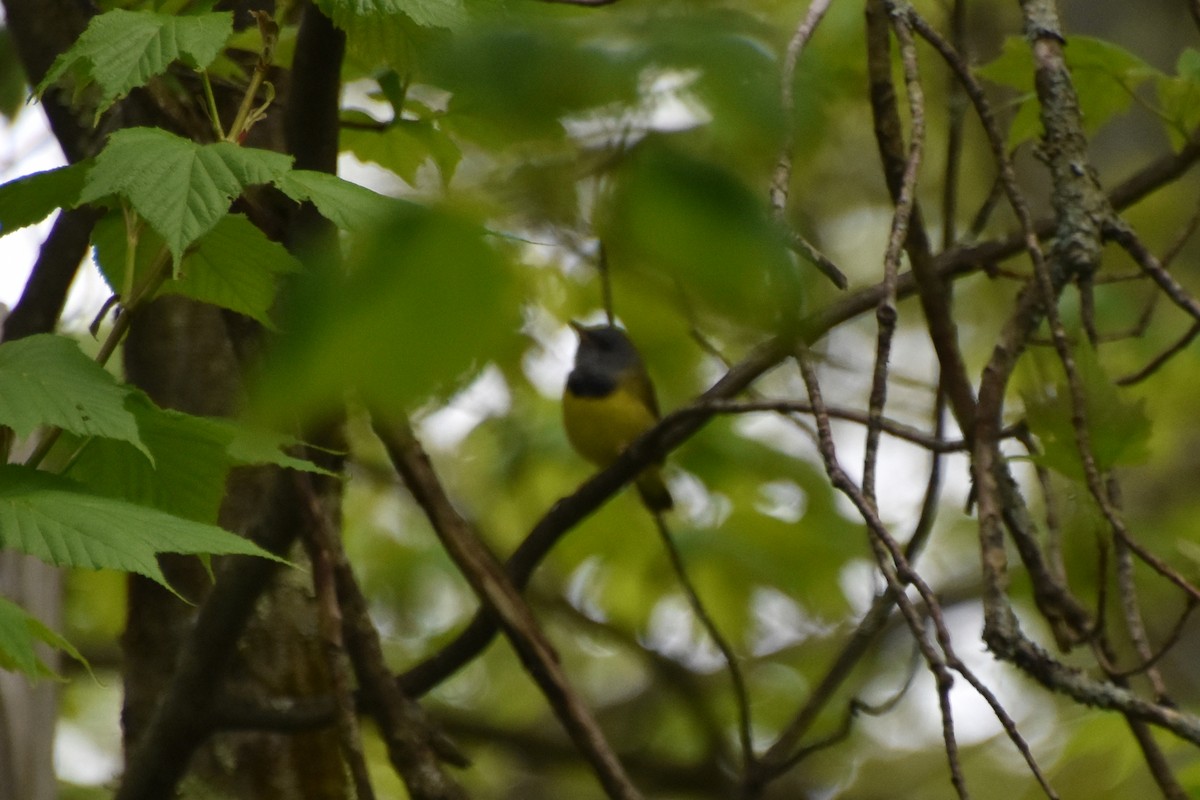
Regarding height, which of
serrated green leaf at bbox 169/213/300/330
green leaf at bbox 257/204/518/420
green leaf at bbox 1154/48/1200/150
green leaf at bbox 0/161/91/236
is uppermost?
green leaf at bbox 1154/48/1200/150

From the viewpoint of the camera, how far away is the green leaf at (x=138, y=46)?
3.95 feet

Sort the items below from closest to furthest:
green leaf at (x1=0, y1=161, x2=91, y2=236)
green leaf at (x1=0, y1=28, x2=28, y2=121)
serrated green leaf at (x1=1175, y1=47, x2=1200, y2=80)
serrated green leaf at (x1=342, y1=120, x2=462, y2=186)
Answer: green leaf at (x1=0, y1=161, x2=91, y2=236) < serrated green leaf at (x1=342, y1=120, x2=462, y2=186) < serrated green leaf at (x1=1175, y1=47, x2=1200, y2=80) < green leaf at (x1=0, y1=28, x2=28, y2=121)

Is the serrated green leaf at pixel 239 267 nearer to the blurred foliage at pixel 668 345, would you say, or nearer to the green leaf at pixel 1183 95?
the blurred foliage at pixel 668 345

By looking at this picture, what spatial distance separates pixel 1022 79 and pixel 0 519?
5.44ft

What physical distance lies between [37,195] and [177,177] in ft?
0.83

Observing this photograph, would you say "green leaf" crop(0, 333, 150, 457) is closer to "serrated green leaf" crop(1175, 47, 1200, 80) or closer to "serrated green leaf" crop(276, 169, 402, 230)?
"serrated green leaf" crop(276, 169, 402, 230)

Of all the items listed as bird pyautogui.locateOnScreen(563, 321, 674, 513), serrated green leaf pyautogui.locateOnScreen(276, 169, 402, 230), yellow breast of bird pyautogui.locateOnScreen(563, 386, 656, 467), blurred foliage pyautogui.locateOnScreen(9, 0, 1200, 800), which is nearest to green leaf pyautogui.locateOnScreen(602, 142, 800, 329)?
blurred foliage pyautogui.locateOnScreen(9, 0, 1200, 800)

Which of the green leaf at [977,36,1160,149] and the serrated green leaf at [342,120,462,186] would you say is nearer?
Answer: the serrated green leaf at [342,120,462,186]

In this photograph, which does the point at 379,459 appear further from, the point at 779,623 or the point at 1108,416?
the point at 1108,416

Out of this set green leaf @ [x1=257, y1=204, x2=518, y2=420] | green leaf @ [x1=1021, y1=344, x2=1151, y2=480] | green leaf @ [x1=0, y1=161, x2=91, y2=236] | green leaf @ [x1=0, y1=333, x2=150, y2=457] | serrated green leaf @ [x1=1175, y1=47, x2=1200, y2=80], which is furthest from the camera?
serrated green leaf @ [x1=1175, y1=47, x2=1200, y2=80]

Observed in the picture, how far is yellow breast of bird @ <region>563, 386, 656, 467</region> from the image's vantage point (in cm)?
455

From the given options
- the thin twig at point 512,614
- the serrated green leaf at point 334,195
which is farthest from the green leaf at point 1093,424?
the serrated green leaf at point 334,195

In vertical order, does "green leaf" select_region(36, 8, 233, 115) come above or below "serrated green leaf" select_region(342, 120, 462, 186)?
below

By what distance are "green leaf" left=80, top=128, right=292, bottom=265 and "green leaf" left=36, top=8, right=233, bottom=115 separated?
0.17 ft
